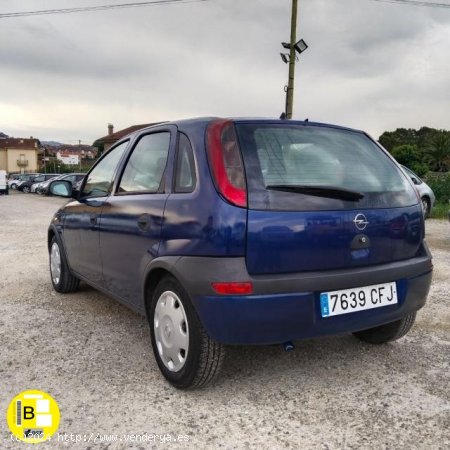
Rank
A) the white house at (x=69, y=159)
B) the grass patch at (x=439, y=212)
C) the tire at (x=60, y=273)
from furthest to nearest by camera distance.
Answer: the white house at (x=69, y=159)
the grass patch at (x=439, y=212)
the tire at (x=60, y=273)

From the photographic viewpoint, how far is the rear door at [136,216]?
2.89 meters

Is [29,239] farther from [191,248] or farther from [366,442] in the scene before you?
[366,442]

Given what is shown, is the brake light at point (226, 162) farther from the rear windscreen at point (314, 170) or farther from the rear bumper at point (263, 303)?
the rear bumper at point (263, 303)

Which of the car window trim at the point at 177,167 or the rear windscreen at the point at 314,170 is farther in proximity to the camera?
the car window trim at the point at 177,167

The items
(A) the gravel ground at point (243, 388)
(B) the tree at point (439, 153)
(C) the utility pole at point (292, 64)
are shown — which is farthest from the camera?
(B) the tree at point (439, 153)

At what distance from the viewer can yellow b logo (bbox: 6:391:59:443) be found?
234 centimetres

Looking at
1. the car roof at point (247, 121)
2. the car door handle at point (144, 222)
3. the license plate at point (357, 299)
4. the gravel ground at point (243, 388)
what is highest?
the car roof at point (247, 121)

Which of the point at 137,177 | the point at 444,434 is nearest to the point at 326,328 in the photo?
the point at 444,434

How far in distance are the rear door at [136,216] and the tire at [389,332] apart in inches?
64.5

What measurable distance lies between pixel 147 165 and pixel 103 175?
0.86m

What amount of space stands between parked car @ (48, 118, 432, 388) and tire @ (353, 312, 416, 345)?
38cm

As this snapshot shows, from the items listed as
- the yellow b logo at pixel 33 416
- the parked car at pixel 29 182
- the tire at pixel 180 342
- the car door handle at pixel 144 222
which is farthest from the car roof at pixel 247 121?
the parked car at pixel 29 182

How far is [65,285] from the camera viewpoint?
4.77m

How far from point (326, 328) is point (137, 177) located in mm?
1622
